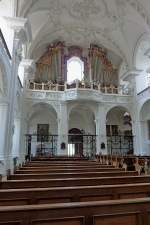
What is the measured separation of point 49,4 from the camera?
15.1m

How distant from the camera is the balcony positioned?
55.7ft

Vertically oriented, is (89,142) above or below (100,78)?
below

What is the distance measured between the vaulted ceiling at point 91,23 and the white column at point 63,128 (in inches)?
224

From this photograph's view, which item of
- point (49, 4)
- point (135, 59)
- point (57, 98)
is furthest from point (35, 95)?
point (135, 59)

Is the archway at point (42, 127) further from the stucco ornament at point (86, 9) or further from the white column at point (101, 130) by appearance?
the stucco ornament at point (86, 9)

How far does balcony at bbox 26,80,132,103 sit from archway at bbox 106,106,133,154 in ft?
4.67

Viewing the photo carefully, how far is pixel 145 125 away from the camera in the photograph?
692 inches

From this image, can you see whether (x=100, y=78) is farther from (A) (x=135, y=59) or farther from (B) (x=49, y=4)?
(B) (x=49, y=4)

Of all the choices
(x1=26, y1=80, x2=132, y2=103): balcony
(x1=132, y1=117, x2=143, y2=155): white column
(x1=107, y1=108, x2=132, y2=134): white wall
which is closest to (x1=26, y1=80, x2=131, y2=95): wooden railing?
(x1=26, y1=80, x2=132, y2=103): balcony

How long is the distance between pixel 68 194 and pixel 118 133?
18676 millimetres

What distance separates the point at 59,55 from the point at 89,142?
8955 mm

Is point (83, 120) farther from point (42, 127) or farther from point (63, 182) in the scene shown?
point (63, 182)

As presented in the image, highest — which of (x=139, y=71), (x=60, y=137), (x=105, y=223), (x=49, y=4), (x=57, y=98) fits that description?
(x=49, y=4)

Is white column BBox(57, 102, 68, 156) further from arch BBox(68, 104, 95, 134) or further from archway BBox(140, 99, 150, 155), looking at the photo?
archway BBox(140, 99, 150, 155)
